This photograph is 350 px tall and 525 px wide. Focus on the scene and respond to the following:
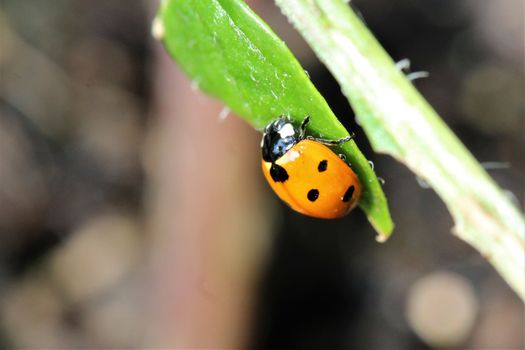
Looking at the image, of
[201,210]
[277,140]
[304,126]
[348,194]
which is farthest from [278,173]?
[201,210]

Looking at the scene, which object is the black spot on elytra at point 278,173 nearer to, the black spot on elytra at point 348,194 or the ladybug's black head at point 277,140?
the ladybug's black head at point 277,140

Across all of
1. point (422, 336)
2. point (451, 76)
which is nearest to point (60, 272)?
point (422, 336)

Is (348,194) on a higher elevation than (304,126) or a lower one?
lower

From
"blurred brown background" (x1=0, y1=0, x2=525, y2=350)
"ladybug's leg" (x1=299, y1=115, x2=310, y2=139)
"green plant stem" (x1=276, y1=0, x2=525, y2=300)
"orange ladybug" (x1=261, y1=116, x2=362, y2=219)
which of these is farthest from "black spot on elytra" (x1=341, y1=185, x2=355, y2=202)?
"blurred brown background" (x1=0, y1=0, x2=525, y2=350)

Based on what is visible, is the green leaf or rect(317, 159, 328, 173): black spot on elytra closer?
the green leaf

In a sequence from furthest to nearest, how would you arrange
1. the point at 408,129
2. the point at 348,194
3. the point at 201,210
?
the point at 201,210 → the point at 348,194 → the point at 408,129

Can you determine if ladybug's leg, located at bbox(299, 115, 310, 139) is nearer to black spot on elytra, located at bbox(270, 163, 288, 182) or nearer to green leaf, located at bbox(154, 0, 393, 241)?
green leaf, located at bbox(154, 0, 393, 241)

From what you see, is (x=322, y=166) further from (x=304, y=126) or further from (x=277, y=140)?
(x=304, y=126)

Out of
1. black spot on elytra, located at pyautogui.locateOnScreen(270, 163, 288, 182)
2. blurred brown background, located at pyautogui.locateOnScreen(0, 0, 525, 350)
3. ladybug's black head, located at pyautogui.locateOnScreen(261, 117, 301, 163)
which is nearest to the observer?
ladybug's black head, located at pyautogui.locateOnScreen(261, 117, 301, 163)
